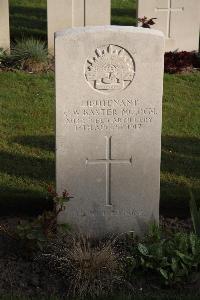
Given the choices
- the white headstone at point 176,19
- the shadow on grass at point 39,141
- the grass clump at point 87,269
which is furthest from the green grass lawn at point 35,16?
the grass clump at point 87,269

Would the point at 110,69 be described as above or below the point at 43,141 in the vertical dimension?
above

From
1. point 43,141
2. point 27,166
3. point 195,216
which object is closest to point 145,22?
point 43,141

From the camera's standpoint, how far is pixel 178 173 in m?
7.04

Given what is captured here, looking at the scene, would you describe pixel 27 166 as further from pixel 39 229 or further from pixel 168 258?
pixel 168 258

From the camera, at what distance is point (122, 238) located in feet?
18.6

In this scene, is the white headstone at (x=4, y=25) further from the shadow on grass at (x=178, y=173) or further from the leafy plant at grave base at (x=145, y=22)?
the shadow on grass at (x=178, y=173)

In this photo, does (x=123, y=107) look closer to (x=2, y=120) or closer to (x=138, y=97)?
(x=138, y=97)

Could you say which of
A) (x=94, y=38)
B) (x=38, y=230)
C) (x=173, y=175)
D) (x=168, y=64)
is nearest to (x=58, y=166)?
(x=38, y=230)

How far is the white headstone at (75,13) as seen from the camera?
10969 mm

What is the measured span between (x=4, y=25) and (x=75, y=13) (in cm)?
120

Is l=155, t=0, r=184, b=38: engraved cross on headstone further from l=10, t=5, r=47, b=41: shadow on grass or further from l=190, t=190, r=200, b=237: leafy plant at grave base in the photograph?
l=190, t=190, r=200, b=237: leafy plant at grave base

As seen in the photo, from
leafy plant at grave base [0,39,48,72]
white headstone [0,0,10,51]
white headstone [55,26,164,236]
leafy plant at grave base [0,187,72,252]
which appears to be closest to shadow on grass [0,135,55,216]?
white headstone [55,26,164,236]

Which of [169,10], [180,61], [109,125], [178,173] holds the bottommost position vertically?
[178,173]

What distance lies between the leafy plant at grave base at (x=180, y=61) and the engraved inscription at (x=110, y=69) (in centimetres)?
558
